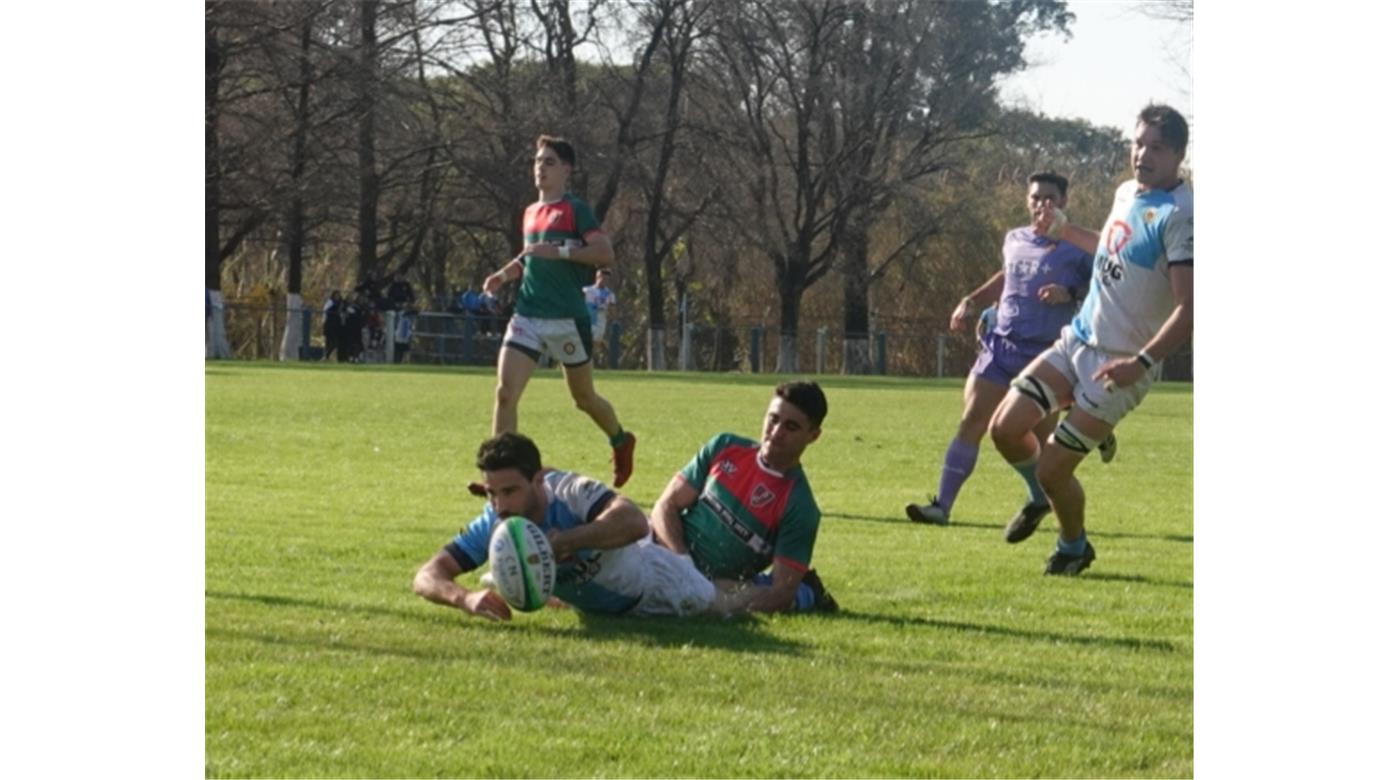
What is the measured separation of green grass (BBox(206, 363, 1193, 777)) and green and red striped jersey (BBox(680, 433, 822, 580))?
14.3 inches

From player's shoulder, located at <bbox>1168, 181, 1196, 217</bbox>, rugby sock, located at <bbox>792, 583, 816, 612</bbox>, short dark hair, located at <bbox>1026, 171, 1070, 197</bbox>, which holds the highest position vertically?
short dark hair, located at <bbox>1026, 171, 1070, 197</bbox>

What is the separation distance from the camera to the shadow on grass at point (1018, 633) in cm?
709

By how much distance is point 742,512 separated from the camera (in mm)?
7730

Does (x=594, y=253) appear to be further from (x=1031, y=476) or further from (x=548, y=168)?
(x=1031, y=476)

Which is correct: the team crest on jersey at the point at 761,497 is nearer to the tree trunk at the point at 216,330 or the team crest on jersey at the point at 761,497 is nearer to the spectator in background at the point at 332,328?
the tree trunk at the point at 216,330

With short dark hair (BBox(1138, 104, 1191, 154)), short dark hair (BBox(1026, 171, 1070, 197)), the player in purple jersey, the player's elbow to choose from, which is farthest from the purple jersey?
the player's elbow

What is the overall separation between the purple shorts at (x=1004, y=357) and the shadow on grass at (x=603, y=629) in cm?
481

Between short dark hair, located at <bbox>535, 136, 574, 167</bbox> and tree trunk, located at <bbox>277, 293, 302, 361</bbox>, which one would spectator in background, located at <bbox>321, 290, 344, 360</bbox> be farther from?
short dark hair, located at <bbox>535, 136, 574, 167</bbox>

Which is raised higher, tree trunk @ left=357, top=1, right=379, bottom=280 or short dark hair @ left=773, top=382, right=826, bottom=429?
tree trunk @ left=357, top=1, right=379, bottom=280

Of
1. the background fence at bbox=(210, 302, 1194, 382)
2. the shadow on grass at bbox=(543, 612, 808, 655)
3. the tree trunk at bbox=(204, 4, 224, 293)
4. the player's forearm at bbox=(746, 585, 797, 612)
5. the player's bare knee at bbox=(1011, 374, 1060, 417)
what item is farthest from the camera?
the background fence at bbox=(210, 302, 1194, 382)

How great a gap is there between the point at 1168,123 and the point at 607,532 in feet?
9.11

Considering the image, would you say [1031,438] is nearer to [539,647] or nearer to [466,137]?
[539,647]

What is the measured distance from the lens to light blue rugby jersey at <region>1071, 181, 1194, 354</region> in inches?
330

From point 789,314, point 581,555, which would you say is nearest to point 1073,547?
point 581,555
